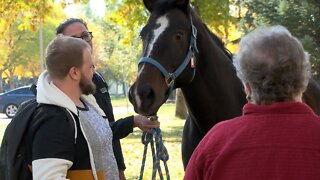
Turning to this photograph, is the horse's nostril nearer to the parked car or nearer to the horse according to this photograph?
the horse

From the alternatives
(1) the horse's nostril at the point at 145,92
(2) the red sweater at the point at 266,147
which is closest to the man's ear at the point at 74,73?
(1) the horse's nostril at the point at 145,92

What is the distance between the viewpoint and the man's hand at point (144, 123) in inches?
126

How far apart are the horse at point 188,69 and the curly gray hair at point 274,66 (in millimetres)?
1405

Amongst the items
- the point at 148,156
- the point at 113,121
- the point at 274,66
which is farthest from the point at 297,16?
the point at 274,66

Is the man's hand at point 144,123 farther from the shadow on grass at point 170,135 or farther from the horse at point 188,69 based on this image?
the shadow on grass at point 170,135

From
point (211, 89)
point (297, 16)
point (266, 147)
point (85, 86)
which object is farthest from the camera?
point (297, 16)

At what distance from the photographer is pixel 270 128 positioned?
1657 mm

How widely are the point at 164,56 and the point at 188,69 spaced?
23 cm

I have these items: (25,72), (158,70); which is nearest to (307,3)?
(158,70)

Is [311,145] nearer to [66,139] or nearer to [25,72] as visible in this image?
[66,139]

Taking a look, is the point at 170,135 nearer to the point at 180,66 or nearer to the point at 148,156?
the point at 148,156

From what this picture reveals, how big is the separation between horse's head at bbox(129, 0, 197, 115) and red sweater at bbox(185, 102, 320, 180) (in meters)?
1.36

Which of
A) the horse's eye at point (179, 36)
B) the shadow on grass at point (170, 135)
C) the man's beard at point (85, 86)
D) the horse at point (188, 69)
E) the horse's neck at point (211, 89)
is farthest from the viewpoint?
the shadow on grass at point (170, 135)

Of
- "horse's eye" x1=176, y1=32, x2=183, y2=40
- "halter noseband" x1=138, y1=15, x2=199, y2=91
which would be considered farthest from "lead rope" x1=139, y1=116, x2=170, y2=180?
"horse's eye" x1=176, y1=32, x2=183, y2=40
